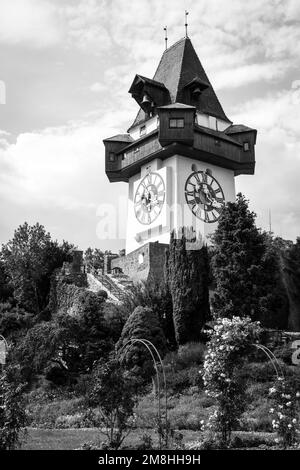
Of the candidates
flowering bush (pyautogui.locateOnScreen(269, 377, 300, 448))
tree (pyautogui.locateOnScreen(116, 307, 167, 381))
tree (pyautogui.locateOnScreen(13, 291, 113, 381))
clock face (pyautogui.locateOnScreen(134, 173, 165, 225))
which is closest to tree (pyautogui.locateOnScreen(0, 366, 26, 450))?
flowering bush (pyautogui.locateOnScreen(269, 377, 300, 448))

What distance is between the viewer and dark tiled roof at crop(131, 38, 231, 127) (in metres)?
36.9

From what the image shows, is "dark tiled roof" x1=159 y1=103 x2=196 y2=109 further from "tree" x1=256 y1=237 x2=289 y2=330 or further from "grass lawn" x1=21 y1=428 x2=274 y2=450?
"grass lawn" x1=21 y1=428 x2=274 y2=450

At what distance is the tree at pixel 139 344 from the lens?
1912cm

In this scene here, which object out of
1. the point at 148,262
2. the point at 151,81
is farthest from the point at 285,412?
the point at 151,81

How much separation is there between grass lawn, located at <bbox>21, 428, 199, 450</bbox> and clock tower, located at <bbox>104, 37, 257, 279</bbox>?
17.0m

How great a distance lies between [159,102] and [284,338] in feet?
64.4

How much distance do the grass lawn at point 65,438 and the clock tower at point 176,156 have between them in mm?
17032

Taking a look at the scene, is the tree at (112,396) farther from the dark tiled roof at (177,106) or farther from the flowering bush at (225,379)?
the dark tiled roof at (177,106)

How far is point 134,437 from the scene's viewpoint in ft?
42.9

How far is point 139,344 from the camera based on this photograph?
19.7 metres

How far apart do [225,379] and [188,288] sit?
431 inches

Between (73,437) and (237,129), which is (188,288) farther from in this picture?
(237,129)
